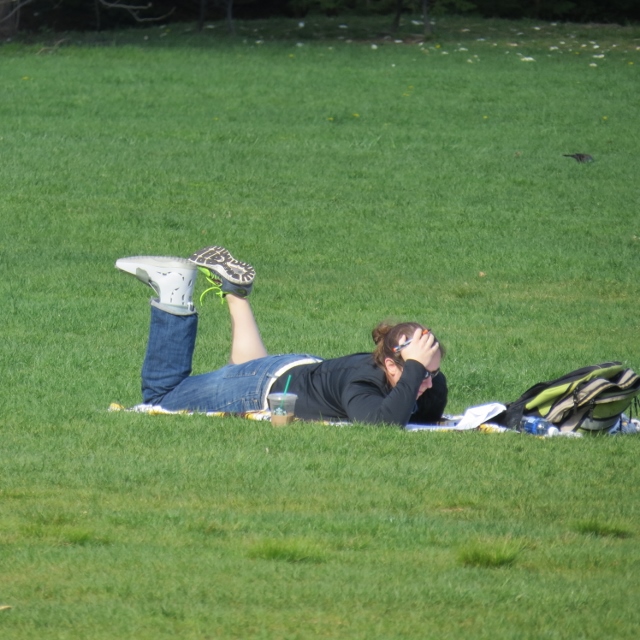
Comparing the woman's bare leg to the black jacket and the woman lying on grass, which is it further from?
the black jacket

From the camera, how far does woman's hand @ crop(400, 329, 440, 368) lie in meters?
6.25

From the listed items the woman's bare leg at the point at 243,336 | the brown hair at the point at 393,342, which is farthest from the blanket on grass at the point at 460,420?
the woman's bare leg at the point at 243,336

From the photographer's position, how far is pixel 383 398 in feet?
20.9

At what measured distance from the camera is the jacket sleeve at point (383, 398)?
6203 mm

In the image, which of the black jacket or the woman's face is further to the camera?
the woman's face

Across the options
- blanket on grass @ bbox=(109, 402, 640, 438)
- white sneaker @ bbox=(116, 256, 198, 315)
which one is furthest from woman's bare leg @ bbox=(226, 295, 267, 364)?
blanket on grass @ bbox=(109, 402, 640, 438)

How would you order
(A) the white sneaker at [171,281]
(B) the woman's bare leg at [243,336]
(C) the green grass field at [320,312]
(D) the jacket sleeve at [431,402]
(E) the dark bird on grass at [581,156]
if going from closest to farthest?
1. (C) the green grass field at [320,312]
2. (D) the jacket sleeve at [431,402]
3. (A) the white sneaker at [171,281]
4. (B) the woman's bare leg at [243,336]
5. (E) the dark bird on grass at [581,156]

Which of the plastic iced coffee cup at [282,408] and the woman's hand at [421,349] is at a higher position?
the woman's hand at [421,349]

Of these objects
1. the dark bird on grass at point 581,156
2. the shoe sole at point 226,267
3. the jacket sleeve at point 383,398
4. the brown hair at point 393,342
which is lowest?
the dark bird on grass at point 581,156

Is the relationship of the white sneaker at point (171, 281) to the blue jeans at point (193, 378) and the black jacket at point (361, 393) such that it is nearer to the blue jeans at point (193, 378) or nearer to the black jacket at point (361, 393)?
the blue jeans at point (193, 378)

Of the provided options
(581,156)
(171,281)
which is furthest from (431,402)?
(581,156)

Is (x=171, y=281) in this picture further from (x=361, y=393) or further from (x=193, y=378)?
(x=361, y=393)

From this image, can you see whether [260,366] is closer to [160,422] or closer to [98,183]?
[160,422]

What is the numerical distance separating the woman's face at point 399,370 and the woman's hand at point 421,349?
50mm
